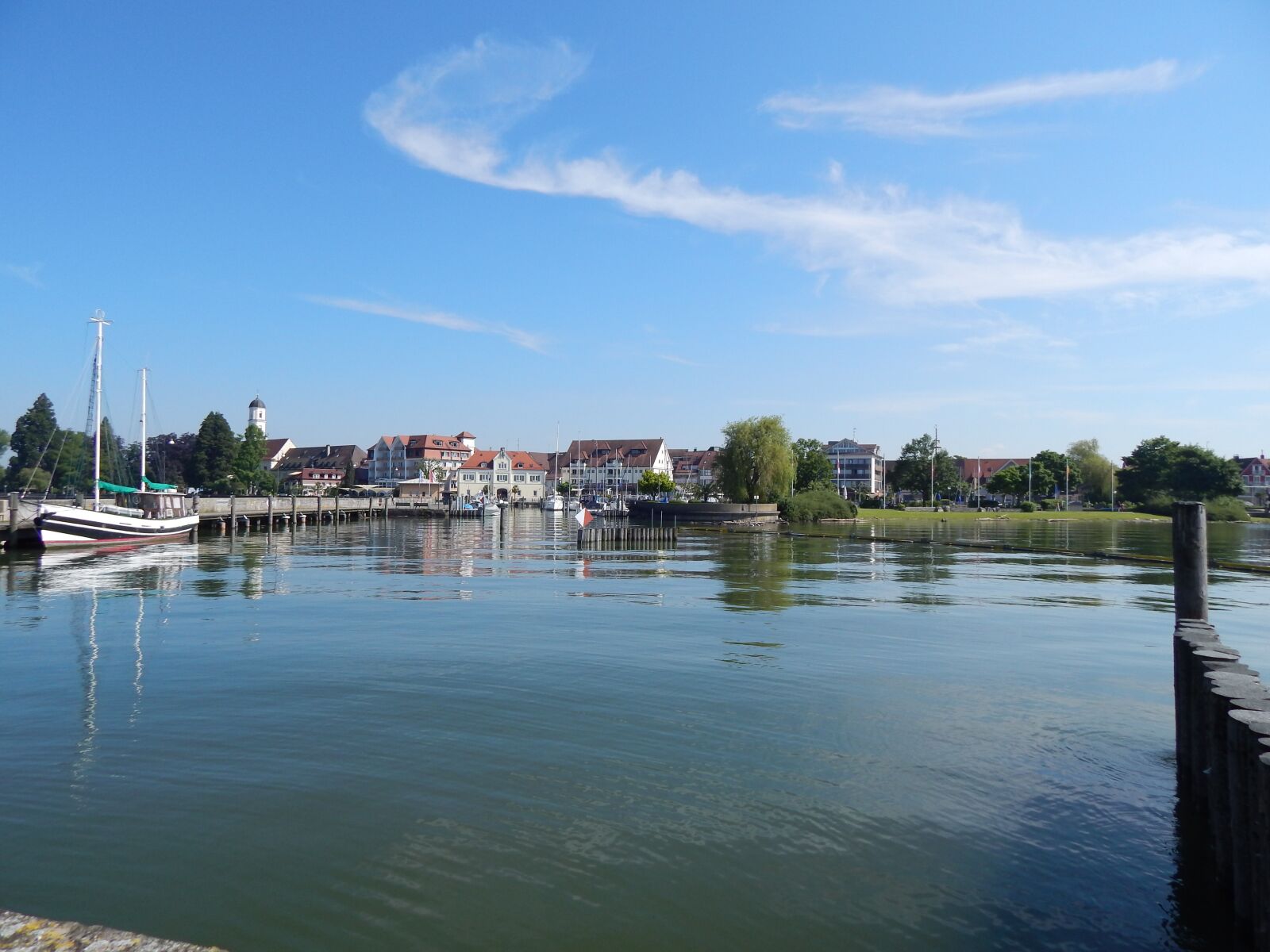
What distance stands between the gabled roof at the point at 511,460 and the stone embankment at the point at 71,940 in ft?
600

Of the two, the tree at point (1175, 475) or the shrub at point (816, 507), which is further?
the tree at point (1175, 475)

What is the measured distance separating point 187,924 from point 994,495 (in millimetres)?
181328

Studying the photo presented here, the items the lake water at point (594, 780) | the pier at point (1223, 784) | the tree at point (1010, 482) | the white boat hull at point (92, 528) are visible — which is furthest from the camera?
the tree at point (1010, 482)

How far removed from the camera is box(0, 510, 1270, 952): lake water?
6750 millimetres

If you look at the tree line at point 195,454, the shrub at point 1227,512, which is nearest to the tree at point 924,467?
the shrub at point 1227,512

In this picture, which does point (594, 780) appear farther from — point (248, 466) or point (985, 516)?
point (248, 466)

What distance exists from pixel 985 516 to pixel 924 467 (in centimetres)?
4096

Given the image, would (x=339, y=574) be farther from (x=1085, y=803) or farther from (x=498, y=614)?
(x=1085, y=803)

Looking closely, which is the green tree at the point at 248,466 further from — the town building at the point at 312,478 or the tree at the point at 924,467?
A: the tree at the point at 924,467

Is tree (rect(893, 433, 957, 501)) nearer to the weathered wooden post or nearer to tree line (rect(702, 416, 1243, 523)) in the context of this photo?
tree line (rect(702, 416, 1243, 523))

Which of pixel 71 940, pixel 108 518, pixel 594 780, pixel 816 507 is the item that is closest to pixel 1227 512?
pixel 816 507

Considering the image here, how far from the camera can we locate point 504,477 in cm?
18475

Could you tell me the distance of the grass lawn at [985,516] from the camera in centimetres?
11231

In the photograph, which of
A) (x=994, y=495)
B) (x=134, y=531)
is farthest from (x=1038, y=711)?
(x=994, y=495)
